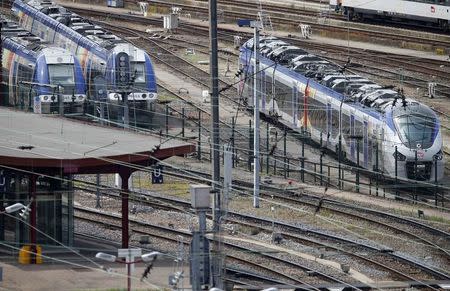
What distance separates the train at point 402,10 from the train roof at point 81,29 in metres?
14.3

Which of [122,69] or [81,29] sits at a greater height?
[81,29]

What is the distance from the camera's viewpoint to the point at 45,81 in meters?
52.9

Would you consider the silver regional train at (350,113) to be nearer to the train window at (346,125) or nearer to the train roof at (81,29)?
the train window at (346,125)

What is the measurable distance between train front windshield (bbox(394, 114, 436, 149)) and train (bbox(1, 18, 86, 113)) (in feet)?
37.7

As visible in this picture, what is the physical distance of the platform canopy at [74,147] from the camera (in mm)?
36344

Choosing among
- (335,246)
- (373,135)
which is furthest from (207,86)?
(335,246)

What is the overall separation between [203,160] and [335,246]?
1150cm

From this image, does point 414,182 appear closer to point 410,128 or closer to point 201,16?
point 410,128

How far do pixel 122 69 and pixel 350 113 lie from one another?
8970 mm

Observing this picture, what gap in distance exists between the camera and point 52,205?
37.4m

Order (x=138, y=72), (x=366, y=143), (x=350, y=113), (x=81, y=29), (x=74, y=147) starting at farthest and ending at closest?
(x=81, y=29) < (x=138, y=72) < (x=350, y=113) < (x=366, y=143) < (x=74, y=147)

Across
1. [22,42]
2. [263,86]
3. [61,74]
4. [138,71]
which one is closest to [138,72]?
[138,71]

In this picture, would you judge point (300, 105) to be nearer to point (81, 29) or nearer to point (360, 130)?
point (360, 130)

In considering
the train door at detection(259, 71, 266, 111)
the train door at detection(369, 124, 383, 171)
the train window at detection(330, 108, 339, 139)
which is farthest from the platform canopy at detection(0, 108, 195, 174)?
the train door at detection(259, 71, 266, 111)
